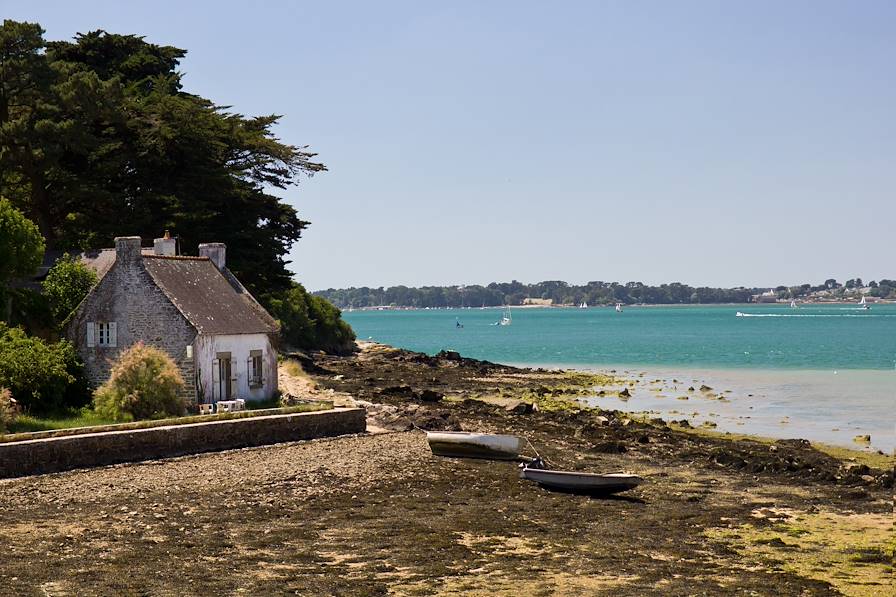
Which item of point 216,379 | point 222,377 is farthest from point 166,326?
point 222,377

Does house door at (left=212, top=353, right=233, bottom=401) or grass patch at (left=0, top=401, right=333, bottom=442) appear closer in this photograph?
grass patch at (left=0, top=401, right=333, bottom=442)

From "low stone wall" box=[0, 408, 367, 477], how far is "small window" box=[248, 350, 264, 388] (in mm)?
3645

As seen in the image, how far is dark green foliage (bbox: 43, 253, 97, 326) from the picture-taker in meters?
40.2

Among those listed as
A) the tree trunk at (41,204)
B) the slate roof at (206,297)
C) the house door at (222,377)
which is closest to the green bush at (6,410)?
the slate roof at (206,297)

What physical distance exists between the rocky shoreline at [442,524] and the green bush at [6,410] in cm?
332

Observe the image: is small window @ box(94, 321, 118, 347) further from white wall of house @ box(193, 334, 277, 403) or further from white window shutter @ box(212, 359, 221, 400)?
white window shutter @ box(212, 359, 221, 400)

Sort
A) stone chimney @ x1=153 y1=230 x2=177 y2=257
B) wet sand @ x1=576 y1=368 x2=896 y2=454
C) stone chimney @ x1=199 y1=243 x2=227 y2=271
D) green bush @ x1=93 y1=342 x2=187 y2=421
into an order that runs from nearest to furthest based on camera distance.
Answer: green bush @ x1=93 y1=342 x2=187 y2=421
stone chimney @ x1=153 y1=230 x2=177 y2=257
stone chimney @ x1=199 y1=243 x2=227 y2=271
wet sand @ x1=576 y1=368 x2=896 y2=454

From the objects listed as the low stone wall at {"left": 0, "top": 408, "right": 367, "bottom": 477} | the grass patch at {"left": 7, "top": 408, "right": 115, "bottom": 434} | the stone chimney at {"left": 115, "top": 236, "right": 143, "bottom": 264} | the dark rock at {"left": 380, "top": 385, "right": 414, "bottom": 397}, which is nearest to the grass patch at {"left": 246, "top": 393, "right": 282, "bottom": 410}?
the low stone wall at {"left": 0, "top": 408, "right": 367, "bottom": 477}

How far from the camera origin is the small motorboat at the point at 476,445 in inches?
1289

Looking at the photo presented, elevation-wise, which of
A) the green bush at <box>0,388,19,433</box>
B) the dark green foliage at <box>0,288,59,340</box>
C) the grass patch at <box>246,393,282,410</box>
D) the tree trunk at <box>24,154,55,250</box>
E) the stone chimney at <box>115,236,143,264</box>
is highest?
the tree trunk at <box>24,154,55,250</box>

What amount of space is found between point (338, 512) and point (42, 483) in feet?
25.0

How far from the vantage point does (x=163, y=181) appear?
180 feet

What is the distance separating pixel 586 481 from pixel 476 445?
5971mm

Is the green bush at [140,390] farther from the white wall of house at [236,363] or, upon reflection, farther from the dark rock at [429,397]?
the dark rock at [429,397]
